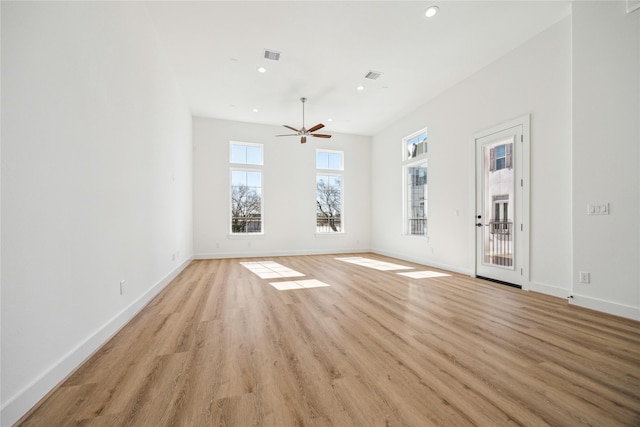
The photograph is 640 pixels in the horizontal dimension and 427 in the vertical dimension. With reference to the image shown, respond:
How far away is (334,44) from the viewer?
3.91m

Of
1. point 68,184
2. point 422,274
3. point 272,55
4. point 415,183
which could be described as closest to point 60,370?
point 68,184

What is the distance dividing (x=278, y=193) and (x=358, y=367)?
20.1 feet

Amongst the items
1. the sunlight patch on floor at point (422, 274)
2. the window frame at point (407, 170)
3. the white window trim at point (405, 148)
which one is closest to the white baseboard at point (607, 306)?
the sunlight patch on floor at point (422, 274)

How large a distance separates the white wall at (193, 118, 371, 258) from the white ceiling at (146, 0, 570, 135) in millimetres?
1426

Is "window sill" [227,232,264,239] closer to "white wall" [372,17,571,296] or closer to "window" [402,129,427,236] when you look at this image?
"white wall" [372,17,571,296]

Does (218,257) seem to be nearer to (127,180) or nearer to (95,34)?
(127,180)

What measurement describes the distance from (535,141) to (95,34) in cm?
511

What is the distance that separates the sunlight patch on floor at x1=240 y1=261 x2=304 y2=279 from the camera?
485 cm

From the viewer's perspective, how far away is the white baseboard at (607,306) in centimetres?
270

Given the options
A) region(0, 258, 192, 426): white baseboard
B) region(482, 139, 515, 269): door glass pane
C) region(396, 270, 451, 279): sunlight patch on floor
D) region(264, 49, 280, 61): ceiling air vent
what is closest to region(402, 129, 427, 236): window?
region(396, 270, 451, 279): sunlight patch on floor

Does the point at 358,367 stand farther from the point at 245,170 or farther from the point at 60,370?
the point at 245,170

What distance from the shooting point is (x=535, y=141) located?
3773 millimetres

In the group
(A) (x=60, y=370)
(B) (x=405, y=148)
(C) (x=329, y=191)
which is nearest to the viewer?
(A) (x=60, y=370)

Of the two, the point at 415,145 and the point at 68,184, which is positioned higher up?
the point at 415,145
